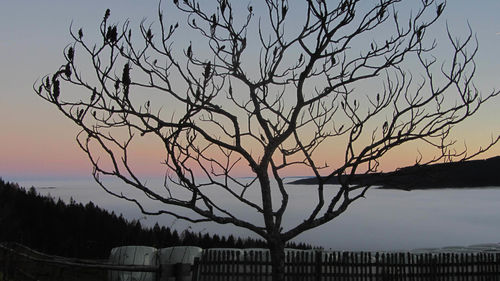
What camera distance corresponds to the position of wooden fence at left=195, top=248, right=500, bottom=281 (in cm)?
870

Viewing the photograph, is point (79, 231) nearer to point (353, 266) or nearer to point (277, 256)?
point (353, 266)

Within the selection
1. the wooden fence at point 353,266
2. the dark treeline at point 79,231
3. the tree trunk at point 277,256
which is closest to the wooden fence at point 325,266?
the wooden fence at point 353,266

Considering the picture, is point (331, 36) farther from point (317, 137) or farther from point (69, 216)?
point (69, 216)

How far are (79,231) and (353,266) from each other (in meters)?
8.99

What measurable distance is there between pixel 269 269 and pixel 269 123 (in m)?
2.52

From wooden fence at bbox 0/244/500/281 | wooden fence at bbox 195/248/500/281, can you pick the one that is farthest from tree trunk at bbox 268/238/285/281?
wooden fence at bbox 195/248/500/281

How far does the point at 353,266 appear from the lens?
360 inches

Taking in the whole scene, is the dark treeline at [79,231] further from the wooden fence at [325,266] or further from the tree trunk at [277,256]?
the tree trunk at [277,256]

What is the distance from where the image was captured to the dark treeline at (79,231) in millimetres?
14789

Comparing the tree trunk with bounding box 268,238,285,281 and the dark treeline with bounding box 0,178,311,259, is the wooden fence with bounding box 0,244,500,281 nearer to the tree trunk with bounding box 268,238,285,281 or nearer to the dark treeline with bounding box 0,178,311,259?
the tree trunk with bounding box 268,238,285,281

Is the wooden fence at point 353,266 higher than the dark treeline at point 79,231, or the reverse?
the dark treeline at point 79,231

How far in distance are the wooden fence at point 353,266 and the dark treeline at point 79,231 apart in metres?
6.09

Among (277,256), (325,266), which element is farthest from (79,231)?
(277,256)

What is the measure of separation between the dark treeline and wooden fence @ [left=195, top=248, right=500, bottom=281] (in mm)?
6090
